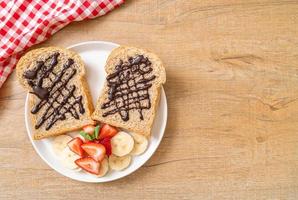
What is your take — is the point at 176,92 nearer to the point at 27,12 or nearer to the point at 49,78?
the point at 49,78

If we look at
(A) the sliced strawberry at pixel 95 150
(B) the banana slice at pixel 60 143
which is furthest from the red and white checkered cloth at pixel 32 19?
(A) the sliced strawberry at pixel 95 150

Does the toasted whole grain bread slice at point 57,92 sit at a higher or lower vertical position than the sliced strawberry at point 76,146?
higher

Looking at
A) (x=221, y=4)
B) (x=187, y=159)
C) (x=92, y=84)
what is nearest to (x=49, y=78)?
(x=92, y=84)

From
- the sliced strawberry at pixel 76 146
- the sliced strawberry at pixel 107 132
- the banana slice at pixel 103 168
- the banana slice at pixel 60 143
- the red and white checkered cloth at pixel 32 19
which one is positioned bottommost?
the banana slice at pixel 103 168

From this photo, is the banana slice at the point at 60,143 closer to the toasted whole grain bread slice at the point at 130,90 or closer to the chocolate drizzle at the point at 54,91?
the chocolate drizzle at the point at 54,91

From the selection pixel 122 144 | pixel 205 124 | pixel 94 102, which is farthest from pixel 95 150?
pixel 205 124

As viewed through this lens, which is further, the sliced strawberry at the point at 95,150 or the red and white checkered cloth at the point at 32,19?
the red and white checkered cloth at the point at 32,19

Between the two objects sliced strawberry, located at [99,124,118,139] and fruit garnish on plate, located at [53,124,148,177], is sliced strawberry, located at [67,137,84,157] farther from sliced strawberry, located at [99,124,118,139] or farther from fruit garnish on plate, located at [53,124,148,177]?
sliced strawberry, located at [99,124,118,139]
